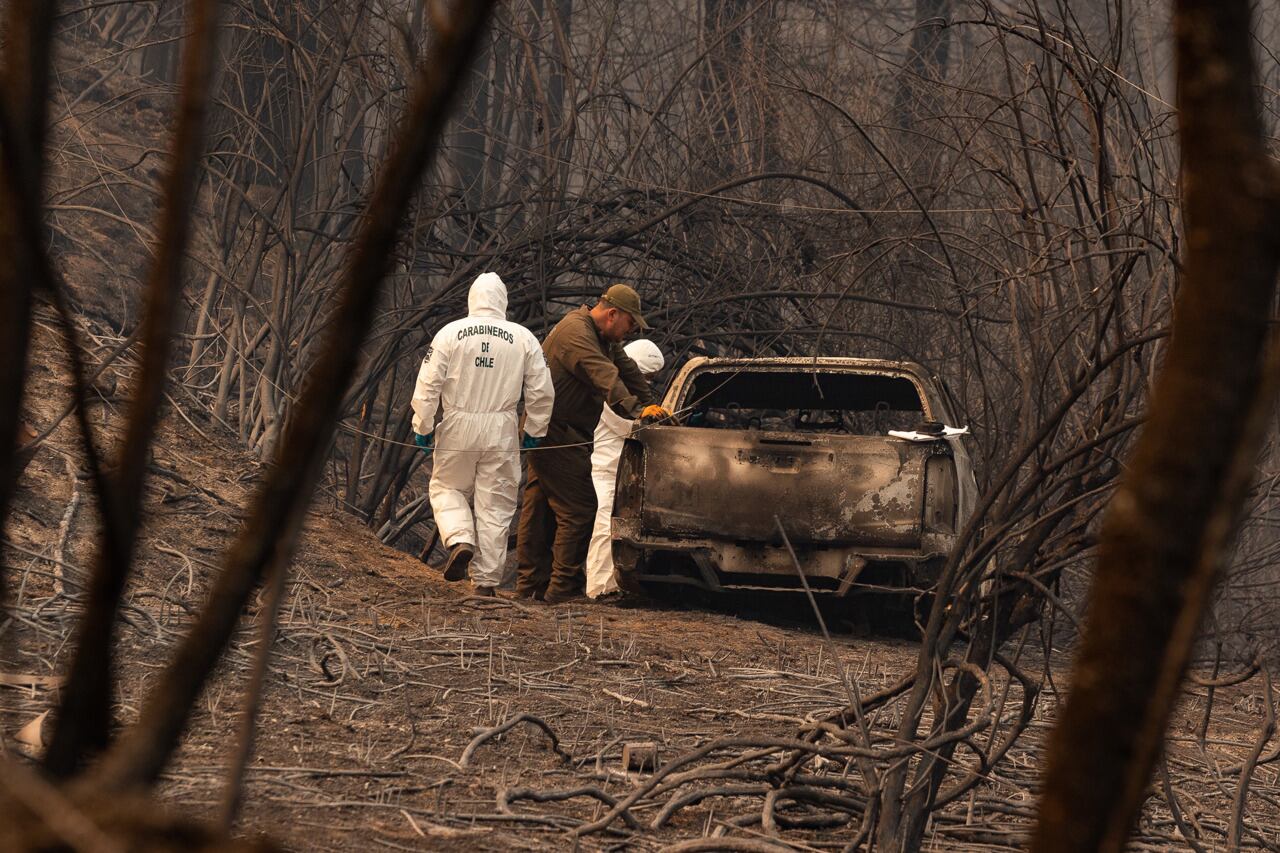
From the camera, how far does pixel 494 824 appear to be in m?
3.91

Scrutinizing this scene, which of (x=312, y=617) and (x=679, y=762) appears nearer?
(x=679, y=762)

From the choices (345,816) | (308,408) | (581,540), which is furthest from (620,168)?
(308,408)

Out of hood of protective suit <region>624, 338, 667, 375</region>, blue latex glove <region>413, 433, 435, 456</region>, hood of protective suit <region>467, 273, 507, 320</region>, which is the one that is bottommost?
blue latex glove <region>413, 433, 435, 456</region>

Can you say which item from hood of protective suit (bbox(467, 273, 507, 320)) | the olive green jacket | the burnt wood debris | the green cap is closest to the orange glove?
the burnt wood debris

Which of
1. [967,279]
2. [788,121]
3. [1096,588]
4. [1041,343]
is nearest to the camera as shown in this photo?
[1096,588]

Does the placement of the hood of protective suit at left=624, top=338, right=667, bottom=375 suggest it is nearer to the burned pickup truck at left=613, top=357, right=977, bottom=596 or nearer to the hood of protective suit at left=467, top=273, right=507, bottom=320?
the hood of protective suit at left=467, top=273, right=507, bottom=320

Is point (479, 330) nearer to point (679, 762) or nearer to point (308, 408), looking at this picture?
point (679, 762)

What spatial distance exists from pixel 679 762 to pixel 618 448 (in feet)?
19.8

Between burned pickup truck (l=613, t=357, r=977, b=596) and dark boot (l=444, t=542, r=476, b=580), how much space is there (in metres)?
1.10

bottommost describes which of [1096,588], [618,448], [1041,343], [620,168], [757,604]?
[757,604]

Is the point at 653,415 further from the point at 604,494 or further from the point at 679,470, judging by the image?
the point at 604,494

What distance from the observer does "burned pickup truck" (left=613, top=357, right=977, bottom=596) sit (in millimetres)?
8156

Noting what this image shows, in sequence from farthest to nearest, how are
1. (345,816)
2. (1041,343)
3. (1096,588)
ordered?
(1041,343)
(345,816)
(1096,588)

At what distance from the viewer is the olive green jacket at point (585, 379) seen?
9469 millimetres
